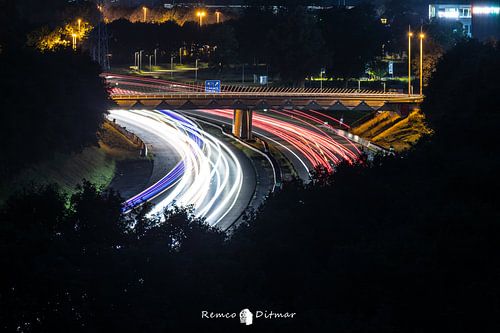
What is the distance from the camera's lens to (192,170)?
238 feet

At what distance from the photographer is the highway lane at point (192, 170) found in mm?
62000

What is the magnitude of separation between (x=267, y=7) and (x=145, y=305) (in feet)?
329

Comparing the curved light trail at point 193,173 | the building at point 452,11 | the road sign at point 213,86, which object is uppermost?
the building at point 452,11

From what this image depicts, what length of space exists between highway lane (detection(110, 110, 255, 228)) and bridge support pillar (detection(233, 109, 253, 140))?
2.56 metres

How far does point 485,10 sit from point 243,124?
168ft

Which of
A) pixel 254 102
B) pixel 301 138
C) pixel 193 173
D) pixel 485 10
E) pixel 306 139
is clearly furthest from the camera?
pixel 485 10

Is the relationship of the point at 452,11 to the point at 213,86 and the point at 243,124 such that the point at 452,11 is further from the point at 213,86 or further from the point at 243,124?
the point at 213,86

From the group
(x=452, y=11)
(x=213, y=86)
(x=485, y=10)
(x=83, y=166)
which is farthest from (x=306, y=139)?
(x=452, y=11)

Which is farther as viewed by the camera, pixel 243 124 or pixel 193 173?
pixel 243 124

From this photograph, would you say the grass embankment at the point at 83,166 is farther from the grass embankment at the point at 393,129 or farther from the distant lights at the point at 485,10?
the distant lights at the point at 485,10

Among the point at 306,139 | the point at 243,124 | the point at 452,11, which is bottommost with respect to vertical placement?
the point at 306,139

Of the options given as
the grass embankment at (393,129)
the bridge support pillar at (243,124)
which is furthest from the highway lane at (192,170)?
the grass embankment at (393,129)

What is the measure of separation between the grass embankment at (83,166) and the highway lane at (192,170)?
9.40 ft

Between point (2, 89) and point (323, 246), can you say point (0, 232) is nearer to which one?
point (323, 246)
